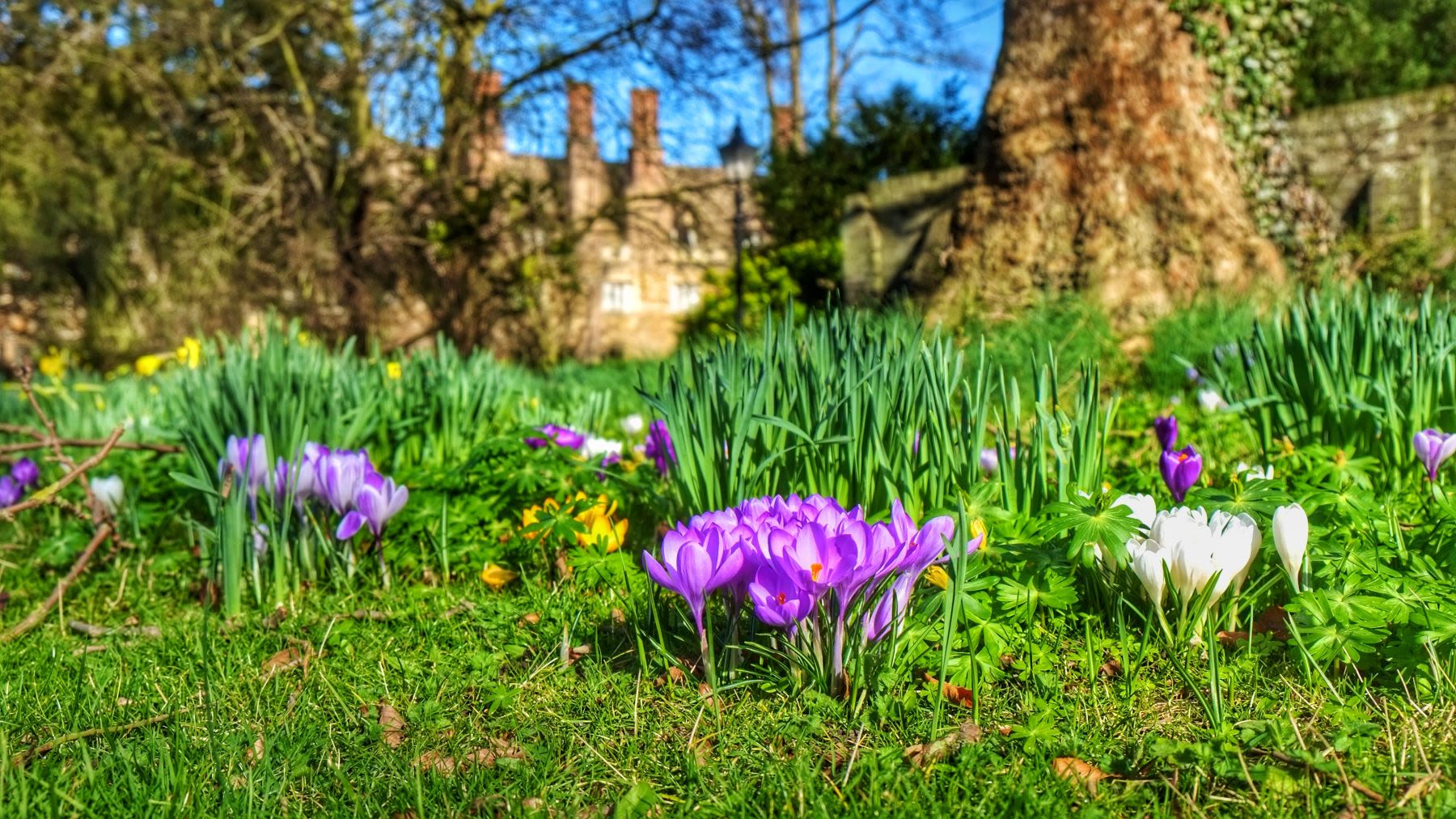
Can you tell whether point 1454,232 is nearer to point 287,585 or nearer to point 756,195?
point 756,195

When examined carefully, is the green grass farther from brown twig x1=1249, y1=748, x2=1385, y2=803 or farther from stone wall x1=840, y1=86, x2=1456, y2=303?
stone wall x1=840, y1=86, x2=1456, y2=303

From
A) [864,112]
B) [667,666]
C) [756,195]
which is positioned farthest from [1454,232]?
[667,666]

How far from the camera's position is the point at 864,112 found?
40.3 ft

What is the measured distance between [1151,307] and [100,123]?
492 inches

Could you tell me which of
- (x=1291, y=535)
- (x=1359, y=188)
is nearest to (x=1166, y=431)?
(x=1291, y=535)

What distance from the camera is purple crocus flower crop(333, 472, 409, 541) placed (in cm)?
238

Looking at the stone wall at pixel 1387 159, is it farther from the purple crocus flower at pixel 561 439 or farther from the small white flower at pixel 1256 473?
the purple crocus flower at pixel 561 439

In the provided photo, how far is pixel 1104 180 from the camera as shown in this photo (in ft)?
18.9

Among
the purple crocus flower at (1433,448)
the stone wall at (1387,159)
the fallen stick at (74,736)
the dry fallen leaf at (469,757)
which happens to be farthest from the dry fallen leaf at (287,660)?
the stone wall at (1387,159)

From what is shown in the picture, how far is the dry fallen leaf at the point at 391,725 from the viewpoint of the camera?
1675mm

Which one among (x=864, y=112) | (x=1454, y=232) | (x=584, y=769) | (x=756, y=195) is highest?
(x=864, y=112)

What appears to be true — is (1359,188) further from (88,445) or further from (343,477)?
(88,445)

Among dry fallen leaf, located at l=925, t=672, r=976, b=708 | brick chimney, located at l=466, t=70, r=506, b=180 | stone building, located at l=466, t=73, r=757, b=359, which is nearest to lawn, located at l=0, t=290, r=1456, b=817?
dry fallen leaf, located at l=925, t=672, r=976, b=708

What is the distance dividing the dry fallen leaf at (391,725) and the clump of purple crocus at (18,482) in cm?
210
